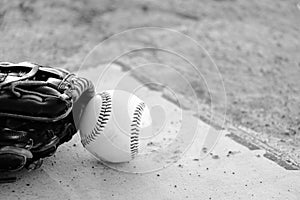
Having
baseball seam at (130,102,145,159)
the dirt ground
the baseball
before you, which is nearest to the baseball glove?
the baseball

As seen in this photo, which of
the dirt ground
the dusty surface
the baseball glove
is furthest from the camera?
the dirt ground

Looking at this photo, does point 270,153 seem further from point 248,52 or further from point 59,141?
point 248,52

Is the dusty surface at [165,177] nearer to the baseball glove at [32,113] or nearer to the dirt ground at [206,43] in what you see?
the baseball glove at [32,113]

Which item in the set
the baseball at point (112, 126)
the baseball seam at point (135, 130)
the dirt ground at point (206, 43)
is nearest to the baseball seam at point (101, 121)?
the baseball at point (112, 126)

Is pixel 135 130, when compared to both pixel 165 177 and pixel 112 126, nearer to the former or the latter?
pixel 112 126

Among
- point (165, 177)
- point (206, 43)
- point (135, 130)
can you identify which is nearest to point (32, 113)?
point (135, 130)

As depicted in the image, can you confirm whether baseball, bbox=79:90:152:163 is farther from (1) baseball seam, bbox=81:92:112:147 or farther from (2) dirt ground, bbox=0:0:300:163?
(2) dirt ground, bbox=0:0:300:163
